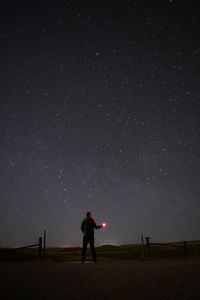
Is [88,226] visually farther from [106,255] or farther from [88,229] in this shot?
[106,255]

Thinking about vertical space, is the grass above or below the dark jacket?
below

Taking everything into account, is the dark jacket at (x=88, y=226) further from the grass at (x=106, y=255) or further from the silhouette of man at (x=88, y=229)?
the grass at (x=106, y=255)

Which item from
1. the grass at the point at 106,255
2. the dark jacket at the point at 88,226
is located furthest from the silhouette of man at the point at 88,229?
the grass at the point at 106,255

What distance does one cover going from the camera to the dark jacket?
35.9 ft

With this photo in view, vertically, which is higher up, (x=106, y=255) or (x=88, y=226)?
(x=88, y=226)

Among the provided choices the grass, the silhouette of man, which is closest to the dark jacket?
the silhouette of man

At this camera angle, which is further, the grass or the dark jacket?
the grass

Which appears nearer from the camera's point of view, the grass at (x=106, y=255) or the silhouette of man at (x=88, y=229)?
the silhouette of man at (x=88, y=229)

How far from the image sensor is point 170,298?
2.95 m

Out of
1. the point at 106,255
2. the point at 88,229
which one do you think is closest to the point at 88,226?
the point at 88,229

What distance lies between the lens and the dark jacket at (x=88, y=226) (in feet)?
35.9

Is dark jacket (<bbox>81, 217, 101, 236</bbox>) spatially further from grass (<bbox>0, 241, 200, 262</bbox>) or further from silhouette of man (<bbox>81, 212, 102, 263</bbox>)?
grass (<bbox>0, 241, 200, 262</bbox>)

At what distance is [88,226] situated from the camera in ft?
36.0

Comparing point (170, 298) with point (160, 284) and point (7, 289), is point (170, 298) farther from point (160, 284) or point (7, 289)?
point (7, 289)
